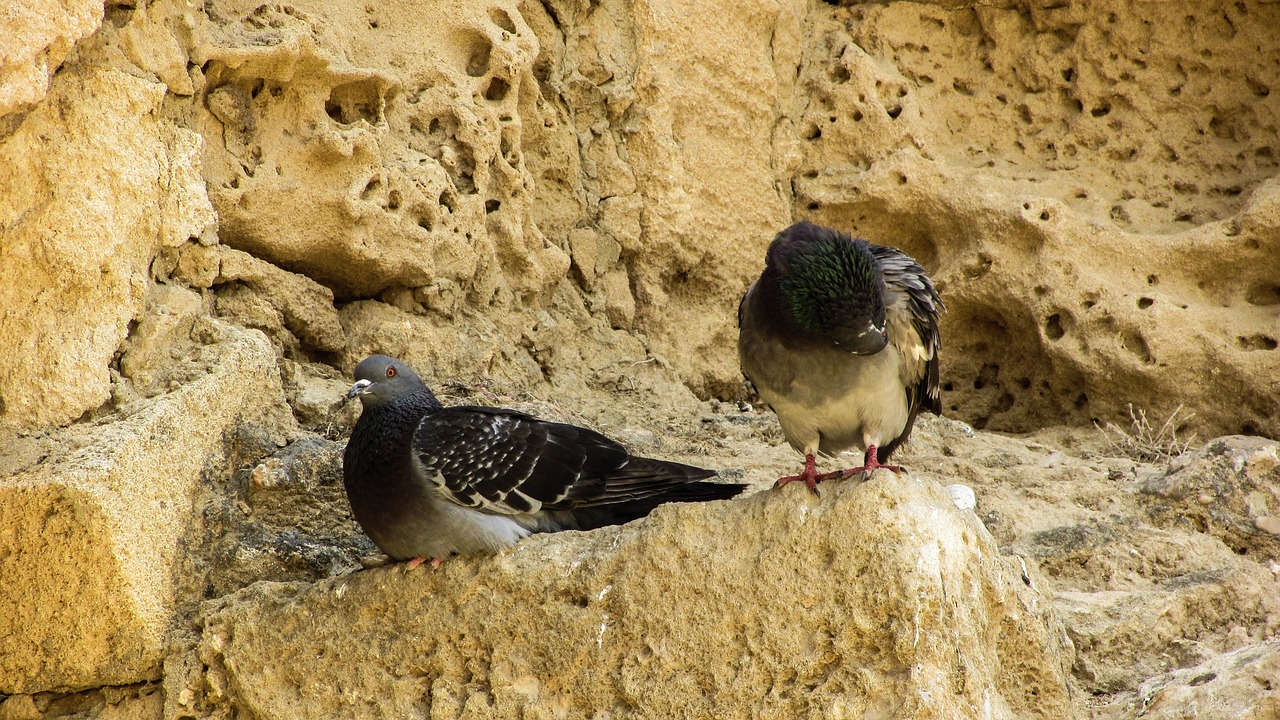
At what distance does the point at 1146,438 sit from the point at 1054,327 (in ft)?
2.31

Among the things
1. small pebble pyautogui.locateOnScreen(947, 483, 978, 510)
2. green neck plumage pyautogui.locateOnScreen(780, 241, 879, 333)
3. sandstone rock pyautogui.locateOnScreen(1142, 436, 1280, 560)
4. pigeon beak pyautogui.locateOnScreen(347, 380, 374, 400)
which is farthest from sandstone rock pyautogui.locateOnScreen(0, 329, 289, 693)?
sandstone rock pyautogui.locateOnScreen(1142, 436, 1280, 560)

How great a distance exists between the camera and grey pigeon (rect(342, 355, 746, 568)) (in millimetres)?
3801

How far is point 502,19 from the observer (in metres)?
5.59

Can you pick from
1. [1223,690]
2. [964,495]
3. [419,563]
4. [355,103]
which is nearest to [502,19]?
[355,103]

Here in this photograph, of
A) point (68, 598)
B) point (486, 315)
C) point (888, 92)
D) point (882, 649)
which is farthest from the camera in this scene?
point (888, 92)

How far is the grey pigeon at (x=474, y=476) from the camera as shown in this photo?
380cm

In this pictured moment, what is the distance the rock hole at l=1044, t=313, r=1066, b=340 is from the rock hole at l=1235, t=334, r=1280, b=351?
0.82 meters

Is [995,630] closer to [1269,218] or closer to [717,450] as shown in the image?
[717,450]

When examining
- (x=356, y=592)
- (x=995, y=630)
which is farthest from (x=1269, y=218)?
(x=356, y=592)

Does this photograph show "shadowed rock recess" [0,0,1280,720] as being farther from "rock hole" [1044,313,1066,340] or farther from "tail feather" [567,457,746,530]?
"tail feather" [567,457,746,530]

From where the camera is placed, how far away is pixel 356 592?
3.85m

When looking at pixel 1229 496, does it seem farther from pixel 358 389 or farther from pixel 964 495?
pixel 358 389

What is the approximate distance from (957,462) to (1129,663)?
1482 millimetres

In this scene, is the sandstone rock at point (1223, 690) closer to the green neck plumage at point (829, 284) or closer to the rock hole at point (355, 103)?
the green neck plumage at point (829, 284)
